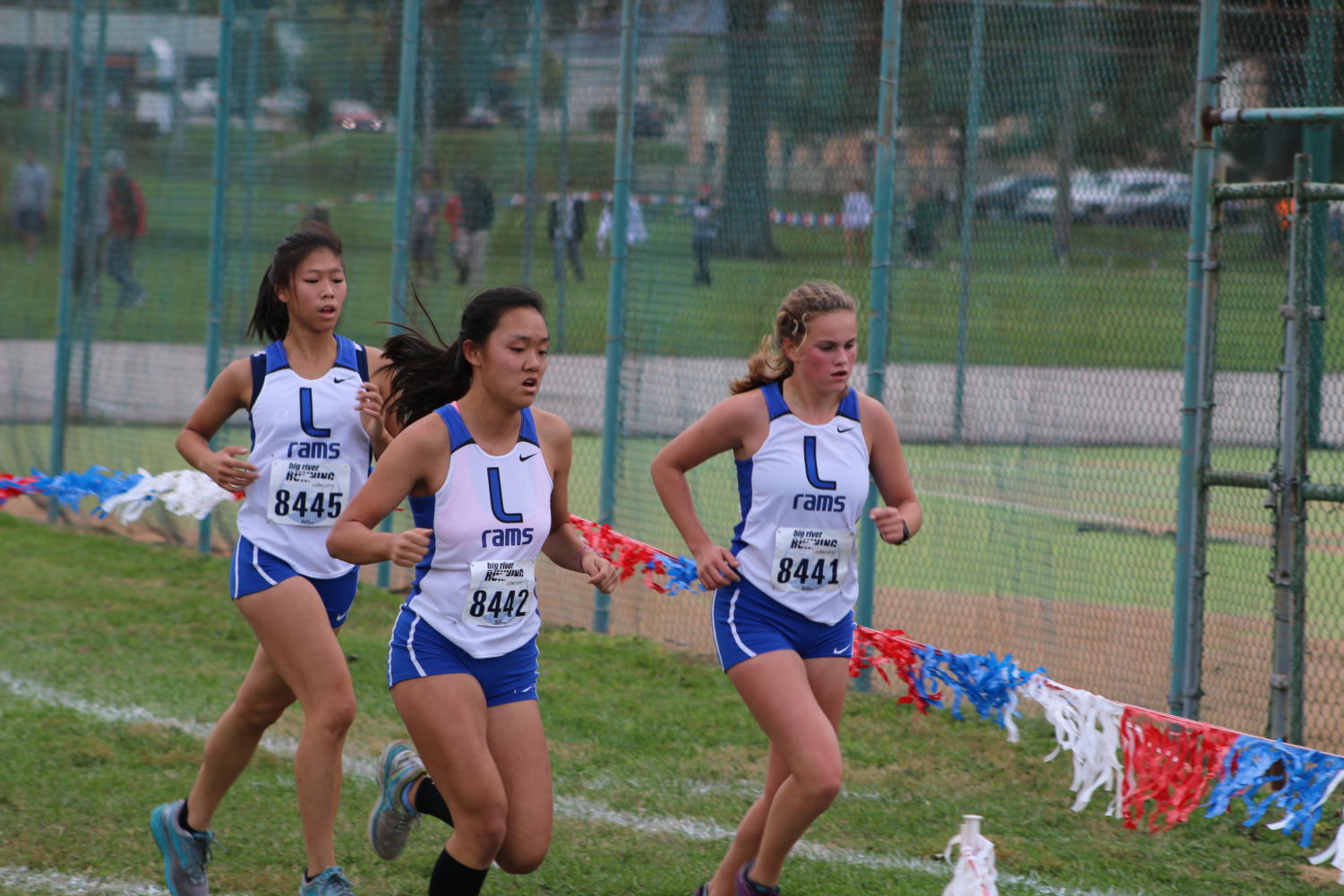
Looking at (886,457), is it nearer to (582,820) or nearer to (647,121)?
(582,820)

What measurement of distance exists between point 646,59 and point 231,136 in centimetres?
381

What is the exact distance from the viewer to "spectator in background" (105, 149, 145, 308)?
39.2 ft

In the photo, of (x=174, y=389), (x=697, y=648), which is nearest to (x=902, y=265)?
(x=697, y=648)

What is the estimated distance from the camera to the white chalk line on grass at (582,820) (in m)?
5.04

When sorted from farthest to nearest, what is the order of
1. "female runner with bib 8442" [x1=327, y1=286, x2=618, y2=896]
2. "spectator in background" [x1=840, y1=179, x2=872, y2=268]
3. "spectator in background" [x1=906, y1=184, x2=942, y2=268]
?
"spectator in background" [x1=840, y1=179, x2=872, y2=268] → "spectator in background" [x1=906, y1=184, x2=942, y2=268] → "female runner with bib 8442" [x1=327, y1=286, x2=618, y2=896]

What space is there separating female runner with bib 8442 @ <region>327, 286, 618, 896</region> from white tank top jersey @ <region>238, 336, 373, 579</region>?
64 cm

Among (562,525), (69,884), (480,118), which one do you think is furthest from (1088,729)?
(480,118)

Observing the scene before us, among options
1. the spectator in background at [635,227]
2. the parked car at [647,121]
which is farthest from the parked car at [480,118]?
the spectator in background at [635,227]

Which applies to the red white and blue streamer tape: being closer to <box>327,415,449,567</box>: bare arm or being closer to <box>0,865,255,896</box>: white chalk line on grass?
<box>0,865,255,896</box>: white chalk line on grass

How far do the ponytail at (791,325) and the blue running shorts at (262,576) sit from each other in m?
1.38

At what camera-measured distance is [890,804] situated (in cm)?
599

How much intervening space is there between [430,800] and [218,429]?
4.37 feet

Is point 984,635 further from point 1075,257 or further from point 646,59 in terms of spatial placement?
point 646,59

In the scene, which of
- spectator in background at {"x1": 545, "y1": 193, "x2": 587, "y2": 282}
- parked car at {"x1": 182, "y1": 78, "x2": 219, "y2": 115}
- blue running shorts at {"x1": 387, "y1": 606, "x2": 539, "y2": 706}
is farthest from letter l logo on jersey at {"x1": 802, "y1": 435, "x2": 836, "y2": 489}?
parked car at {"x1": 182, "y1": 78, "x2": 219, "y2": 115}
